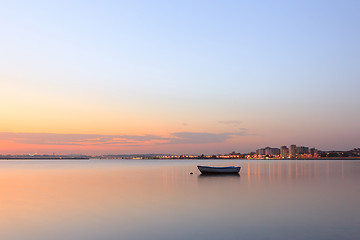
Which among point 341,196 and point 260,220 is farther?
point 341,196

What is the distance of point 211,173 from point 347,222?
59.9 m

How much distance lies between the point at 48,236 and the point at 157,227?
6747mm

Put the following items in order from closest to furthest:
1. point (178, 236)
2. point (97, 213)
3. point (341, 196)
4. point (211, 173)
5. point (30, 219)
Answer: point (178, 236)
point (30, 219)
point (97, 213)
point (341, 196)
point (211, 173)

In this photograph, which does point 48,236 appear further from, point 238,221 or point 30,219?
point 238,221

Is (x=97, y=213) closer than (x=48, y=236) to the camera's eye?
No

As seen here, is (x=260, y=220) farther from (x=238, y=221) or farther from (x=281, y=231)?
(x=281, y=231)

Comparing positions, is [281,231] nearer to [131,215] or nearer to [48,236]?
[131,215]

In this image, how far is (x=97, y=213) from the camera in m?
27.9

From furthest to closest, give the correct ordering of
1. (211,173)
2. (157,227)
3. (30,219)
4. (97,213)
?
(211,173) → (97,213) → (30,219) → (157,227)

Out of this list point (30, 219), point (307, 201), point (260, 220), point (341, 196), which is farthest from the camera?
point (341, 196)

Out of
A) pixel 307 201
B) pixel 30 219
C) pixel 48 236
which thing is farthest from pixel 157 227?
pixel 307 201

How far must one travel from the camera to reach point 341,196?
1518 inches

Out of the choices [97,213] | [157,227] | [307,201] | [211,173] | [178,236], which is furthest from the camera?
[211,173]

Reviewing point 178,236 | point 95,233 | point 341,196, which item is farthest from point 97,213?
point 341,196
